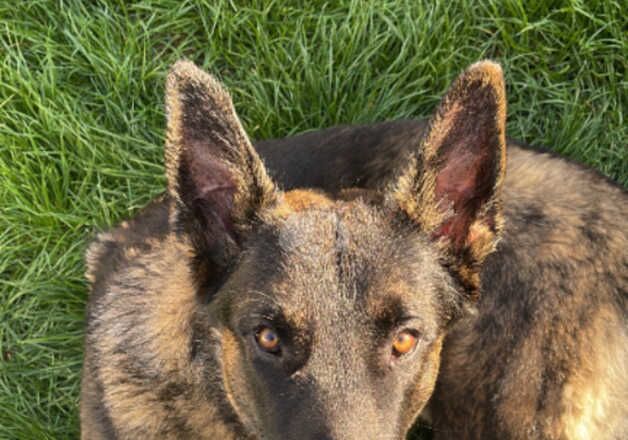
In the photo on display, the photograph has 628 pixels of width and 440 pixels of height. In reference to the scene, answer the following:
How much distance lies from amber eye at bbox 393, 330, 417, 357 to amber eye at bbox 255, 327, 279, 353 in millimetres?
391

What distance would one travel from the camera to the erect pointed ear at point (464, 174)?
2.99 m

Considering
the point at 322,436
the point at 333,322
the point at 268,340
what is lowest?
the point at 322,436

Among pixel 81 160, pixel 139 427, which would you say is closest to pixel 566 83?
pixel 81 160

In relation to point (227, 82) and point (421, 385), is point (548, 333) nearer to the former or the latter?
point (421, 385)

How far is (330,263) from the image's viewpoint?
3023 millimetres

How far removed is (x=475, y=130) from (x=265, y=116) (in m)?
2.34

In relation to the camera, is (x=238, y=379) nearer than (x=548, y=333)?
Yes

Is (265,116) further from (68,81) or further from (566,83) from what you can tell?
(566,83)

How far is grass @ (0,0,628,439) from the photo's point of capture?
509 cm

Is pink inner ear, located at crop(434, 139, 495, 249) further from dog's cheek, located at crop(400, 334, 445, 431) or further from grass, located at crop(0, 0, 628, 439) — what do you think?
grass, located at crop(0, 0, 628, 439)

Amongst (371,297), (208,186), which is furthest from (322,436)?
(208,186)

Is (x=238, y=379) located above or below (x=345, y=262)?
below

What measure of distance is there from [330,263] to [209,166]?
522 mm

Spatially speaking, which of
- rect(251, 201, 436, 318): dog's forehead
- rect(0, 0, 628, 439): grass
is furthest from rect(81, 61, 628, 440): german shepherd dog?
rect(0, 0, 628, 439): grass
